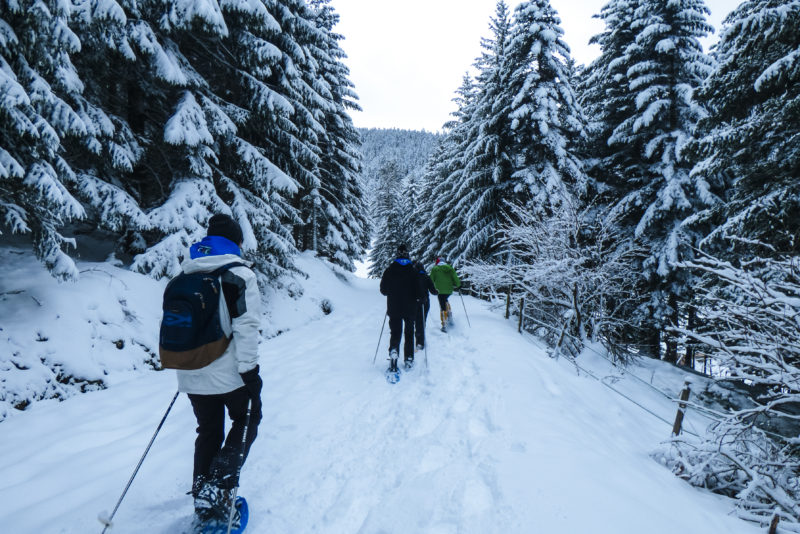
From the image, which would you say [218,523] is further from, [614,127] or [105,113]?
[614,127]

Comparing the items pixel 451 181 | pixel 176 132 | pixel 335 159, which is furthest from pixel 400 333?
pixel 451 181

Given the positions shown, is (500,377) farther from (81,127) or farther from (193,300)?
(81,127)

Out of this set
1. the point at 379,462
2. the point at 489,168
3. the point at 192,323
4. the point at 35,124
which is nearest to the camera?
the point at 192,323

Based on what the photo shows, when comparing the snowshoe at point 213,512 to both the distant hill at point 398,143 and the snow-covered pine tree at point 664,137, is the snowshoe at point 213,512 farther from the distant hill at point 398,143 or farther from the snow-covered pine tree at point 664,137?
the distant hill at point 398,143

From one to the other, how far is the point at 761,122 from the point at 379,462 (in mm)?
9998


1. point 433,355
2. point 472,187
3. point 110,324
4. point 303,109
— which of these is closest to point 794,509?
point 433,355

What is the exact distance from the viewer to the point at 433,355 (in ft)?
24.2

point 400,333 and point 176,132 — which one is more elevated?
point 176,132

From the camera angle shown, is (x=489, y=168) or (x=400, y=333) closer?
(x=400, y=333)

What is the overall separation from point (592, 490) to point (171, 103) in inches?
392

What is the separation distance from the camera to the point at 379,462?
3.57 metres

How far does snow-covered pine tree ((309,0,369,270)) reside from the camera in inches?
683

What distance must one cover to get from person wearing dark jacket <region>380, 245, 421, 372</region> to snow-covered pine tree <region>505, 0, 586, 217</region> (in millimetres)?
8940

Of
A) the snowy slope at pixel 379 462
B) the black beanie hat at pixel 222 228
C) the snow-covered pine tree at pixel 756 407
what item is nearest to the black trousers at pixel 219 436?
the snowy slope at pixel 379 462
